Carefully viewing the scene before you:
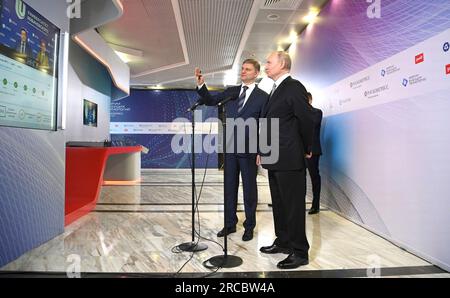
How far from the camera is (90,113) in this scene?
6.29 metres

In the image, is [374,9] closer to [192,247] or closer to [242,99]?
[242,99]

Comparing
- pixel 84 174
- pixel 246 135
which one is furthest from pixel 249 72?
pixel 84 174

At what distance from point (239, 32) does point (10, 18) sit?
12.9 ft

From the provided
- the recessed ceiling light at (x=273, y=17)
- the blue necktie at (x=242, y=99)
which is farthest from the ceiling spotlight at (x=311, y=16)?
the blue necktie at (x=242, y=99)

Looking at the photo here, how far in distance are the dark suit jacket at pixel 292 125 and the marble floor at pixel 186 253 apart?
2.41 ft

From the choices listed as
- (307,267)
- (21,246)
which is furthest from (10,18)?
(307,267)

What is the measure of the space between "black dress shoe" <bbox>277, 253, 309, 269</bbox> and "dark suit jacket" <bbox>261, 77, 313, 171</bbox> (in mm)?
609

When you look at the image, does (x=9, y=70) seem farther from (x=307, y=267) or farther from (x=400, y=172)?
(x=400, y=172)

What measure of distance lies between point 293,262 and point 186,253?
→ 0.83 meters

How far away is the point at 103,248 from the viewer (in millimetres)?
2432

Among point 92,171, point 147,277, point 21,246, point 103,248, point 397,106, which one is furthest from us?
point 92,171

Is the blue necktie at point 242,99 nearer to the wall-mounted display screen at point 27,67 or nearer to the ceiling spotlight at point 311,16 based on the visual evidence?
the wall-mounted display screen at point 27,67

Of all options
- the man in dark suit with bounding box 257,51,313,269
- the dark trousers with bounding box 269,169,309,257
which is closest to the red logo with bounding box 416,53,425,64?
the man in dark suit with bounding box 257,51,313,269

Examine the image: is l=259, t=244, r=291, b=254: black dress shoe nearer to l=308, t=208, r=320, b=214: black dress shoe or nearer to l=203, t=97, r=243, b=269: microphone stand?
l=203, t=97, r=243, b=269: microphone stand
